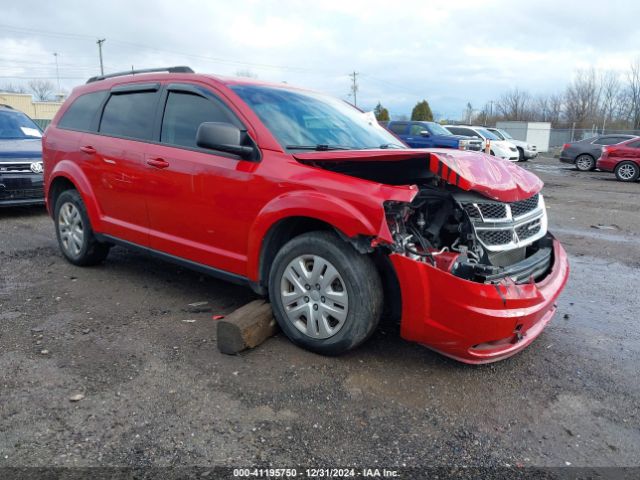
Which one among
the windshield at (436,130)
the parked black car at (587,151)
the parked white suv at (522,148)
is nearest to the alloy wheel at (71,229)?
the windshield at (436,130)

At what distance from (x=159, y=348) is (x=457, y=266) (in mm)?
2073

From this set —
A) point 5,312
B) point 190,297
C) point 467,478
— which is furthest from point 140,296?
point 467,478

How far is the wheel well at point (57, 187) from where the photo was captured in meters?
5.38

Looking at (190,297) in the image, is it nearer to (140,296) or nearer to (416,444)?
(140,296)

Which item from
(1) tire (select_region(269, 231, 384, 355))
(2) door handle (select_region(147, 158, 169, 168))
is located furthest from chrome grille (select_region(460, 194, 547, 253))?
(2) door handle (select_region(147, 158, 169, 168))

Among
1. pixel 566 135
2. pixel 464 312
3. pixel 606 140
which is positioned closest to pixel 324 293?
pixel 464 312

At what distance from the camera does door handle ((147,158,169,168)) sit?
163 inches

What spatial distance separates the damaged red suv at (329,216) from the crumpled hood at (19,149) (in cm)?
422

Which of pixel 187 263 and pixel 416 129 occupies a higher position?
pixel 416 129

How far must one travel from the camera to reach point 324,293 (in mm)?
3305

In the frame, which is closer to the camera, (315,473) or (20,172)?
(315,473)

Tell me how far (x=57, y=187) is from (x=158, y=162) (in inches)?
77.2

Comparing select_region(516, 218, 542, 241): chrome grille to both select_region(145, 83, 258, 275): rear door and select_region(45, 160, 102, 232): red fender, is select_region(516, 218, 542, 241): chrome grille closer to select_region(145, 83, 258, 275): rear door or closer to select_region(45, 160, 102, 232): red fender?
select_region(145, 83, 258, 275): rear door

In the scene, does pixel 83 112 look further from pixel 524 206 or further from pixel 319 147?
pixel 524 206
